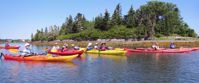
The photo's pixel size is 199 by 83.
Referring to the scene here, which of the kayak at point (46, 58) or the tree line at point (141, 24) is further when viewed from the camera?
the tree line at point (141, 24)

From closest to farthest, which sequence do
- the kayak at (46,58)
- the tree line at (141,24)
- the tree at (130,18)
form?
the kayak at (46,58) < the tree line at (141,24) < the tree at (130,18)

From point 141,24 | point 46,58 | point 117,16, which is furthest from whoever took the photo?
point 117,16

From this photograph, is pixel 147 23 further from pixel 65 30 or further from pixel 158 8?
pixel 65 30

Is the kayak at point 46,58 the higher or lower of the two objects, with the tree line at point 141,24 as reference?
lower

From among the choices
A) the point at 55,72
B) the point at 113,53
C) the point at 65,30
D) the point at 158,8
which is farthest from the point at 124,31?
the point at 55,72

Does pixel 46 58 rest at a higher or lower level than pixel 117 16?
lower

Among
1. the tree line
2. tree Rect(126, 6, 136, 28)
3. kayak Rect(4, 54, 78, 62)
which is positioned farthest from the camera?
tree Rect(126, 6, 136, 28)

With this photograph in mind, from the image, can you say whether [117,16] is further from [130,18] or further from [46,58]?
[46,58]

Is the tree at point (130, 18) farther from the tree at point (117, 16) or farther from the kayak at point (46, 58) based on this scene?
the kayak at point (46, 58)

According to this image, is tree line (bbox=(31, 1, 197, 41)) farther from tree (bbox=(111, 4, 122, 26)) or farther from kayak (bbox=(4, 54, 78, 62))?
kayak (bbox=(4, 54, 78, 62))

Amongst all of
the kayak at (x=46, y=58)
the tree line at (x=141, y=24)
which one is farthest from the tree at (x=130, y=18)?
the kayak at (x=46, y=58)

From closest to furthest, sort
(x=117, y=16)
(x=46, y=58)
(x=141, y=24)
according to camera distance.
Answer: (x=46, y=58) < (x=141, y=24) < (x=117, y=16)

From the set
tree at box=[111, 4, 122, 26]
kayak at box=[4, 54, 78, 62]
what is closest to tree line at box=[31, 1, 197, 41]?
tree at box=[111, 4, 122, 26]

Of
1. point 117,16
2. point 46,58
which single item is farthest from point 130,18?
point 46,58
